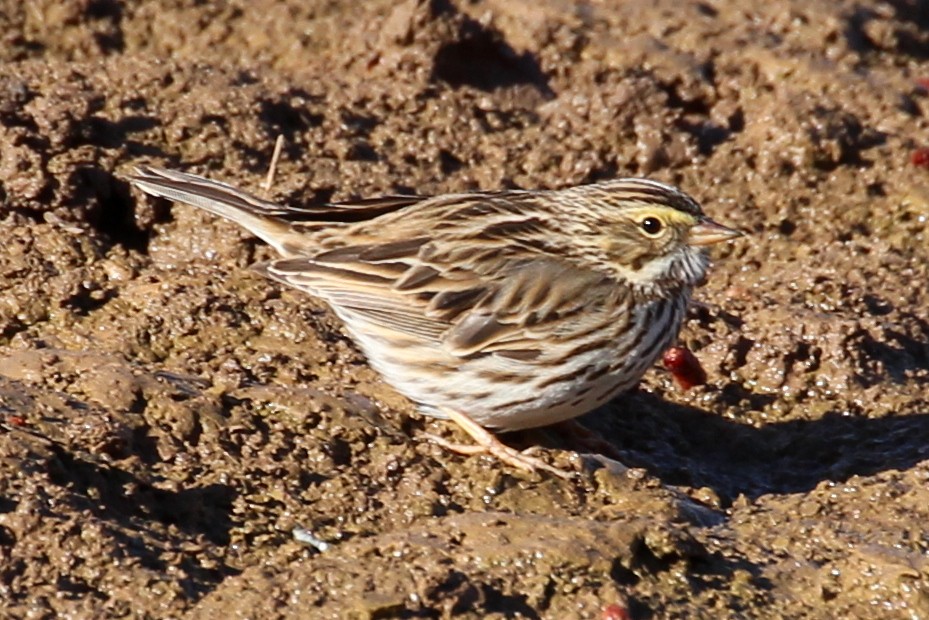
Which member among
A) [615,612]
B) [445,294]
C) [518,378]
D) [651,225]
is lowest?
[615,612]

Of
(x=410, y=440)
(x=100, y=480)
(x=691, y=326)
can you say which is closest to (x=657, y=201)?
(x=691, y=326)

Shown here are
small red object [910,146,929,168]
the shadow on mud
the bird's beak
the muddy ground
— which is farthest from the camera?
small red object [910,146,929,168]

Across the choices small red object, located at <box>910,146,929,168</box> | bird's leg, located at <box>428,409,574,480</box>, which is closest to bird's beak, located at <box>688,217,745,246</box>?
bird's leg, located at <box>428,409,574,480</box>

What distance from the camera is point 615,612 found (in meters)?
6.45

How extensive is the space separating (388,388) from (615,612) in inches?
77.0

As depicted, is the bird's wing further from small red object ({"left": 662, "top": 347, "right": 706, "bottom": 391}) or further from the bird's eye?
small red object ({"left": 662, "top": 347, "right": 706, "bottom": 391})

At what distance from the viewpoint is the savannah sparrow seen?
7.73m

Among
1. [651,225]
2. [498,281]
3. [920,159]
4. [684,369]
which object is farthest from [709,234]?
[920,159]

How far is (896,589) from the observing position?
22.6 feet

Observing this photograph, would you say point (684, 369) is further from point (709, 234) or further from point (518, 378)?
point (518, 378)

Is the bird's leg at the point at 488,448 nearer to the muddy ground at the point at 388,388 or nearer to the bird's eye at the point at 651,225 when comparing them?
the muddy ground at the point at 388,388

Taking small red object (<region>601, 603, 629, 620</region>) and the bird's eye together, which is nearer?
small red object (<region>601, 603, 629, 620</region>)

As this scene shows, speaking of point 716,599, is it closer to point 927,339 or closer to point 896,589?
point 896,589

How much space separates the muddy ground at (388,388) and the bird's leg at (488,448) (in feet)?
0.18
